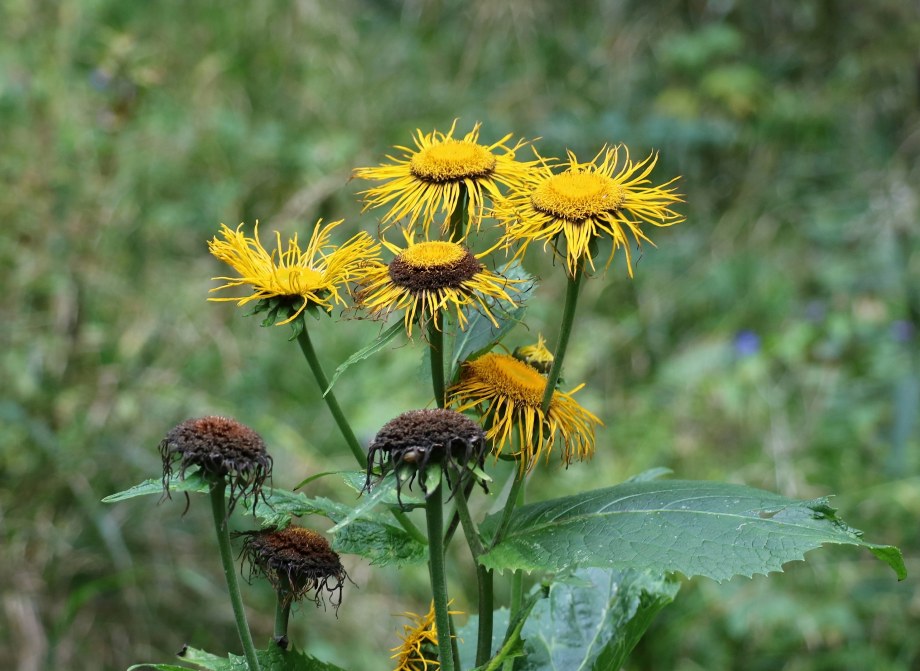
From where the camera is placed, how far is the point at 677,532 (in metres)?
1.01

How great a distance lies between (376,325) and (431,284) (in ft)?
9.65

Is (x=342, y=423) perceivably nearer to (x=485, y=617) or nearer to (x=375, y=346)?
(x=375, y=346)

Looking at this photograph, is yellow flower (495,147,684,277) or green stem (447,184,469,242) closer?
yellow flower (495,147,684,277)

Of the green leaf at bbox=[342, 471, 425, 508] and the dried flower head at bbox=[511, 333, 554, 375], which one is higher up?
the dried flower head at bbox=[511, 333, 554, 375]

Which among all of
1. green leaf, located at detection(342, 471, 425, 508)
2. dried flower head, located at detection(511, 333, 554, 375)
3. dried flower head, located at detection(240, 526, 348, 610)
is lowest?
dried flower head, located at detection(240, 526, 348, 610)

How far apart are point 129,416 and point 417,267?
8.25ft

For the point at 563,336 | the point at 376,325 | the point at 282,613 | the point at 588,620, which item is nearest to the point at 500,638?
the point at 588,620

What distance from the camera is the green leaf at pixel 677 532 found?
3.17ft

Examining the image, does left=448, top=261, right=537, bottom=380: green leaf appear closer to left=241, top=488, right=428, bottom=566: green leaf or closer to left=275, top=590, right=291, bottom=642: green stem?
left=241, top=488, right=428, bottom=566: green leaf

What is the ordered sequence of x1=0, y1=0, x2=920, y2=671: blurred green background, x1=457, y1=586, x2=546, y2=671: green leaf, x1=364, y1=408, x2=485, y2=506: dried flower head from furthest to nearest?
x1=0, y1=0, x2=920, y2=671: blurred green background, x1=457, y1=586, x2=546, y2=671: green leaf, x1=364, y1=408, x2=485, y2=506: dried flower head

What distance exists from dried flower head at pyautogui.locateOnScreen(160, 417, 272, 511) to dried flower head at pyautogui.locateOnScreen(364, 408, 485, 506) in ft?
0.35

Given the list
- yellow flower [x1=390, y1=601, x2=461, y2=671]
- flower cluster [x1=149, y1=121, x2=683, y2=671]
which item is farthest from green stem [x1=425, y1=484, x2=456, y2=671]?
yellow flower [x1=390, y1=601, x2=461, y2=671]

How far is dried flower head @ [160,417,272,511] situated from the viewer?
0.88m

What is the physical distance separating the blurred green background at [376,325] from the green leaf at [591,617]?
1845 mm
